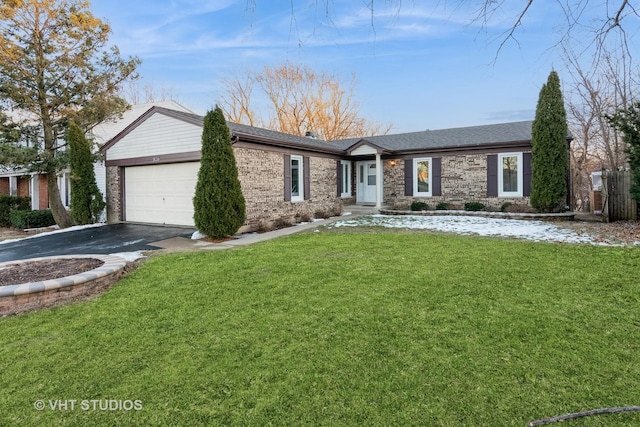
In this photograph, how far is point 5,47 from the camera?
497 inches

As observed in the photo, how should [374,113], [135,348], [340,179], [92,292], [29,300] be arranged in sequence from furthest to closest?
[374,113] < [340,179] < [92,292] < [29,300] < [135,348]

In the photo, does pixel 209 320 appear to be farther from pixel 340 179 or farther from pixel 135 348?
pixel 340 179

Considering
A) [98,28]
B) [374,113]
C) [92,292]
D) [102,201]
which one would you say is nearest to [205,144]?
[92,292]

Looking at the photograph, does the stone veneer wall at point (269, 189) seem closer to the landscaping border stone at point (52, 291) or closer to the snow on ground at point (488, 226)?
the snow on ground at point (488, 226)

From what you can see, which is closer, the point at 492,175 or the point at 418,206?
the point at 492,175

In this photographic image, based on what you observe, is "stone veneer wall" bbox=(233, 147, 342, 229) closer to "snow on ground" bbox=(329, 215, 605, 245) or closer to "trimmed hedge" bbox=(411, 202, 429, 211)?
"snow on ground" bbox=(329, 215, 605, 245)

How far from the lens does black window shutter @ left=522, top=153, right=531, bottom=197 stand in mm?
13977

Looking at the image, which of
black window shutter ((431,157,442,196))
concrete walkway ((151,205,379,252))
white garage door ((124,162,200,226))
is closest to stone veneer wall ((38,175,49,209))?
white garage door ((124,162,200,226))

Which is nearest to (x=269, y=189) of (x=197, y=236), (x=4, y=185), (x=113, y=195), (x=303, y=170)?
(x=303, y=170)

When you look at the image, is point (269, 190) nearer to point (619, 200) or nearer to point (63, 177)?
point (619, 200)

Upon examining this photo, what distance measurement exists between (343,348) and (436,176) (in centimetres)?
1383

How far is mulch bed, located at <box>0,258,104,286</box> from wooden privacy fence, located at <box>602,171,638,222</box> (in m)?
13.2

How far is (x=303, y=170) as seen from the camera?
1352 cm

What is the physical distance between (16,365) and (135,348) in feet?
3.04
